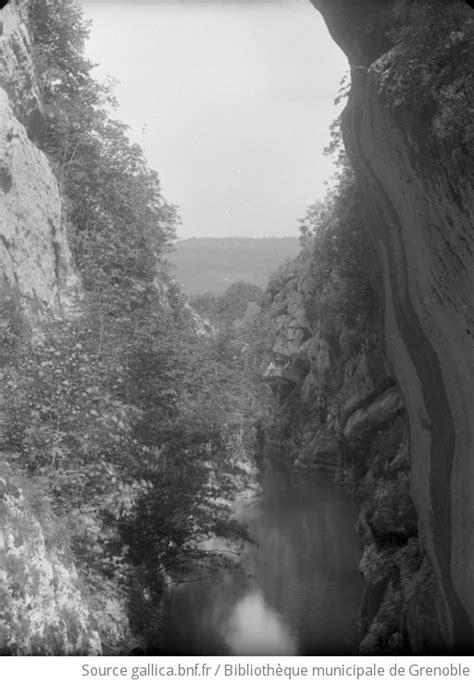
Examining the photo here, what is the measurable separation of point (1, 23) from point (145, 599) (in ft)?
47.5

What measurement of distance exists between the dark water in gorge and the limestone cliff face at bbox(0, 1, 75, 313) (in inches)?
322

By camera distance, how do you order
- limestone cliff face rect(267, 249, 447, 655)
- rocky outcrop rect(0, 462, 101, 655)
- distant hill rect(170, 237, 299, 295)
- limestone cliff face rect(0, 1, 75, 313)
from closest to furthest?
rocky outcrop rect(0, 462, 101, 655) < limestone cliff face rect(267, 249, 447, 655) < limestone cliff face rect(0, 1, 75, 313) < distant hill rect(170, 237, 299, 295)

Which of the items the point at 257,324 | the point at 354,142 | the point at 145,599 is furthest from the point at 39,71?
the point at 257,324

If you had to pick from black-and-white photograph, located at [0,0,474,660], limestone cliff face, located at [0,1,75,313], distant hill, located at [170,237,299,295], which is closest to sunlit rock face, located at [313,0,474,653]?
black-and-white photograph, located at [0,0,474,660]

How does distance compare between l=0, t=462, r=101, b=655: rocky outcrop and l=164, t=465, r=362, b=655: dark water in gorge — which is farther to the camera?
l=164, t=465, r=362, b=655: dark water in gorge

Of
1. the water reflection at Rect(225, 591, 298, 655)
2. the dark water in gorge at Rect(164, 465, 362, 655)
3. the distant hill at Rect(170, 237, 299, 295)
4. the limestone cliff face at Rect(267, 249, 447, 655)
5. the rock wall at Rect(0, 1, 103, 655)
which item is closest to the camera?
the rock wall at Rect(0, 1, 103, 655)

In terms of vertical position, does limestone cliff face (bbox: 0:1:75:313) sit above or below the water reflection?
above

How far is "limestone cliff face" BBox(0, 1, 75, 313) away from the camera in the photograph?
571 inches

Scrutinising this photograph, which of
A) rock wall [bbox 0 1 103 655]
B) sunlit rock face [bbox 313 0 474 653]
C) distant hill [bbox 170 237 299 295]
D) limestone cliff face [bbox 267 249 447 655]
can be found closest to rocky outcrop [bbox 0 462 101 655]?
rock wall [bbox 0 1 103 655]

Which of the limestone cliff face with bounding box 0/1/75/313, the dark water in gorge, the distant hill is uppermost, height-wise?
the distant hill

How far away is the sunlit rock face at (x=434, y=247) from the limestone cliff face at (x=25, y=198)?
8.08 metres

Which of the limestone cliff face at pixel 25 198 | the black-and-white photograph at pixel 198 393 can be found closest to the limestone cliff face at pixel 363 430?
the black-and-white photograph at pixel 198 393

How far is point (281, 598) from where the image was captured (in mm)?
18281

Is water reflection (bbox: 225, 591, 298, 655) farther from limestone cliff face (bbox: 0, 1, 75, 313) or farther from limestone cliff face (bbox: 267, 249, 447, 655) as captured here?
limestone cliff face (bbox: 0, 1, 75, 313)
